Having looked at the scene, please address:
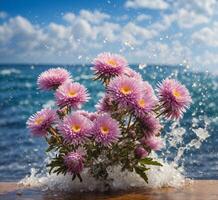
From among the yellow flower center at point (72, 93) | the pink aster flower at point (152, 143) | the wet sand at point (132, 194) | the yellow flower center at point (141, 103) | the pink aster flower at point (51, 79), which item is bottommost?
the wet sand at point (132, 194)

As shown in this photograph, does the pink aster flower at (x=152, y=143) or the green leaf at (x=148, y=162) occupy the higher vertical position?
the pink aster flower at (x=152, y=143)

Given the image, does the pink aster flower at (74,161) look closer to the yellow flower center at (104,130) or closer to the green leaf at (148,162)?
the yellow flower center at (104,130)

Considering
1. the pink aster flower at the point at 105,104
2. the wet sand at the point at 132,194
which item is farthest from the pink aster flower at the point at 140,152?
the pink aster flower at the point at 105,104

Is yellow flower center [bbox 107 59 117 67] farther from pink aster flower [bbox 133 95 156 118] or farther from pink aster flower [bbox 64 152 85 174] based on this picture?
pink aster flower [bbox 64 152 85 174]

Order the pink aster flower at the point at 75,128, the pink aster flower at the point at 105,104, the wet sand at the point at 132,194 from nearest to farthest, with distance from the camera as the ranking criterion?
the pink aster flower at the point at 75,128, the wet sand at the point at 132,194, the pink aster flower at the point at 105,104

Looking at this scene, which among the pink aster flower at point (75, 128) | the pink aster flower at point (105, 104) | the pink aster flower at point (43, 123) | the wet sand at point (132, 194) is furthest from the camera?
the pink aster flower at point (105, 104)

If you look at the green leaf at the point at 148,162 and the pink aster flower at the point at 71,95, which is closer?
the pink aster flower at the point at 71,95

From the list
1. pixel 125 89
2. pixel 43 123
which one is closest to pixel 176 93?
→ pixel 125 89

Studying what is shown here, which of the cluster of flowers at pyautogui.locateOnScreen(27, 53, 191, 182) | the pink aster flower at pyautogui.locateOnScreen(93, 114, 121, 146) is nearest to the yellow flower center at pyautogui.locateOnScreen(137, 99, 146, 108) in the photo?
the cluster of flowers at pyautogui.locateOnScreen(27, 53, 191, 182)

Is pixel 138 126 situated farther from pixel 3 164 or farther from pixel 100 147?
pixel 3 164
